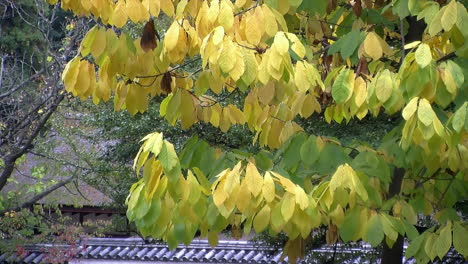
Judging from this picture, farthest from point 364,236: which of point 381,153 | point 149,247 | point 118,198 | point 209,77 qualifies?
point 149,247

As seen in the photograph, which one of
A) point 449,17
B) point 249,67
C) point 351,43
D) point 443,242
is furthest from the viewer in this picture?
point 351,43

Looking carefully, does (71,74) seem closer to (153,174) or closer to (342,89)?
(153,174)

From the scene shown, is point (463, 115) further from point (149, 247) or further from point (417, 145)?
point (149, 247)

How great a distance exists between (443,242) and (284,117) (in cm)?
86

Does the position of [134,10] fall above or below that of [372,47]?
above

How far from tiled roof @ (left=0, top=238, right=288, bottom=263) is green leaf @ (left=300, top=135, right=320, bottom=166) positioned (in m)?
7.87

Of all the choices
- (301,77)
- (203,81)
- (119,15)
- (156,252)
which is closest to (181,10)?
(119,15)

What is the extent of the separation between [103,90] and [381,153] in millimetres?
1138

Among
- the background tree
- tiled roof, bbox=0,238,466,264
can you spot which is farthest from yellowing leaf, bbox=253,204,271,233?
tiled roof, bbox=0,238,466,264

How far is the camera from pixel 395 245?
355cm

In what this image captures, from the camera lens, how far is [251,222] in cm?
253

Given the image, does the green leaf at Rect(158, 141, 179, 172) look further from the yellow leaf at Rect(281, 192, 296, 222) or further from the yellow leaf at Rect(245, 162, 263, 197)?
the yellow leaf at Rect(281, 192, 296, 222)

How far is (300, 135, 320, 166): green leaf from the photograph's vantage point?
2.89 m

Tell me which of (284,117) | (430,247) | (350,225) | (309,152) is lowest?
(430,247)
